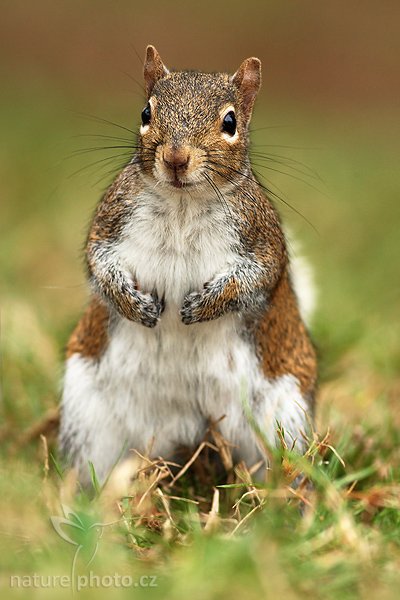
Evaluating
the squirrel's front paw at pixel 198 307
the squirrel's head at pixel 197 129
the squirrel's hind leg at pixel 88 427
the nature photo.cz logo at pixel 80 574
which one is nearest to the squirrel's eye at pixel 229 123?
the squirrel's head at pixel 197 129

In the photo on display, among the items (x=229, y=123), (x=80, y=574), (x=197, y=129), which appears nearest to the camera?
(x=80, y=574)

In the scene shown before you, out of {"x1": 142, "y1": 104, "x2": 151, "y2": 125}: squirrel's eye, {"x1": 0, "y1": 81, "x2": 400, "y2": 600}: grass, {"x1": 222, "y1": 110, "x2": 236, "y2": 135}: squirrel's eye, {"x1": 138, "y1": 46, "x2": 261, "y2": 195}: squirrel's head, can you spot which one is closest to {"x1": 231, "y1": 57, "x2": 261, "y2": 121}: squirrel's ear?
{"x1": 138, "y1": 46, "x2": 261, "y2": 195}: squirrel's head

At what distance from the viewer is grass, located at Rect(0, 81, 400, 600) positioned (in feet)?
8.66

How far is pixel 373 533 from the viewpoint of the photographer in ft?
9.62

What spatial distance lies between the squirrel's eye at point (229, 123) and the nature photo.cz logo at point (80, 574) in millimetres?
1420

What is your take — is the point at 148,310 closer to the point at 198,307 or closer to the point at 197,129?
the point at 198,307

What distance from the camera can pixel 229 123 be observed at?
336 centimetres

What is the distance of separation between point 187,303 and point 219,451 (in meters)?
0.67

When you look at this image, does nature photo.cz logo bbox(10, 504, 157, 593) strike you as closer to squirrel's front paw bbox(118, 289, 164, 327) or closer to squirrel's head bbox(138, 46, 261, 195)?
squirrel's front paw bbox(118, 289, 164, 327)

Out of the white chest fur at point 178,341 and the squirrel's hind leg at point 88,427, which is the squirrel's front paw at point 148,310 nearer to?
the white chest fur at point 178,341

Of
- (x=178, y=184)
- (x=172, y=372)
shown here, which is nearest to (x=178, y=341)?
(x=172, y=372)

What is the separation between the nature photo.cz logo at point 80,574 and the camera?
2.56 m

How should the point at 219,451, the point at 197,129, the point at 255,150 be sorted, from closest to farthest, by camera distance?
the point at 197,129, the point at 219,451, the point at 255,150

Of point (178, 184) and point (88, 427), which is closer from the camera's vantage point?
point (178, 184)
